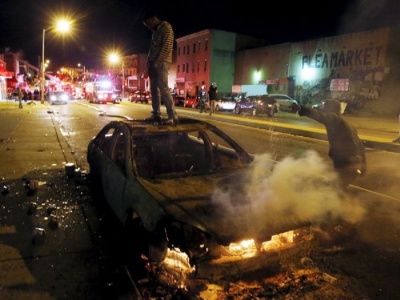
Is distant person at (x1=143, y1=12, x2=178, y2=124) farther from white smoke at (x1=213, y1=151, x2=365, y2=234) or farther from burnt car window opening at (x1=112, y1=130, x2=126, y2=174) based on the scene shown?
white smoke at (x1=213, y1=151, x2=365, y2=234)

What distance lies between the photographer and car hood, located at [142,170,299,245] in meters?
3.08

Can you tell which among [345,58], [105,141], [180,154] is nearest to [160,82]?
[105,141]

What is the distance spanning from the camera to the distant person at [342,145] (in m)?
4.88

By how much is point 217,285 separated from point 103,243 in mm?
1641

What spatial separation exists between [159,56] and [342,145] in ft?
10.00

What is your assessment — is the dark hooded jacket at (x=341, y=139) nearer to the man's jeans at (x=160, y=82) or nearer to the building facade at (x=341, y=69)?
the man's jeans at (x=160, y=82)

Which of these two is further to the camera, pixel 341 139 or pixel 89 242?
pixel 341 139

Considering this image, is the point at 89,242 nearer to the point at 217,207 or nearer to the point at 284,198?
the point at 217,207

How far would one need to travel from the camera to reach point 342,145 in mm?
4930

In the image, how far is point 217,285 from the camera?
321 centimetres

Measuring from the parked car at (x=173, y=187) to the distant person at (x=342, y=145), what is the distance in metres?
1.10

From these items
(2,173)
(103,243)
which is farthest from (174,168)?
(2,173)

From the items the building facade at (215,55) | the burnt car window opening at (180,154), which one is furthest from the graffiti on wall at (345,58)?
the burnt car window opening at (180,154)

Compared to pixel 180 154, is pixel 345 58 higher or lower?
higher
